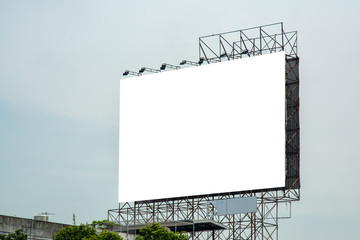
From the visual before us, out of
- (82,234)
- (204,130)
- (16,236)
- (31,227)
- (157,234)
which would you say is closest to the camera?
(16,236)

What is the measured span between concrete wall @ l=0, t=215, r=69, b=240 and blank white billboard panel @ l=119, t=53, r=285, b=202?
929 inches

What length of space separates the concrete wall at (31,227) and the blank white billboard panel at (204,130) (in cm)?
2361

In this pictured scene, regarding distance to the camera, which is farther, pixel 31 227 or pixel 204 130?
pixel 204 130

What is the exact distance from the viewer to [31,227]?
4381 cm

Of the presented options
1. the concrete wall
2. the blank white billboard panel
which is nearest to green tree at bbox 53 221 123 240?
the concrete wall

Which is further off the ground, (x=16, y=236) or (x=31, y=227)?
(x=31, y=227)

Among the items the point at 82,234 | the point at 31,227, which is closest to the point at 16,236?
the point at 31,227

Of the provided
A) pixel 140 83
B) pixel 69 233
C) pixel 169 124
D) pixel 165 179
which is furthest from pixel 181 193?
pixel 69 233

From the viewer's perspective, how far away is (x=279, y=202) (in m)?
67.2

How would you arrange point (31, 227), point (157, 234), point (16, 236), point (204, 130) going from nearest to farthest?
point (16, 236) → point (31, 227) → point (157, 234) → point (204, 130)

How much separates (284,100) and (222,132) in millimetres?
6226

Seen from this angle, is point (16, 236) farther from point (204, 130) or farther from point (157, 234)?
point (204, 130)

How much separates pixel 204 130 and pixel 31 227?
28495 millimetres

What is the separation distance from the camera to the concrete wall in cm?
4178
